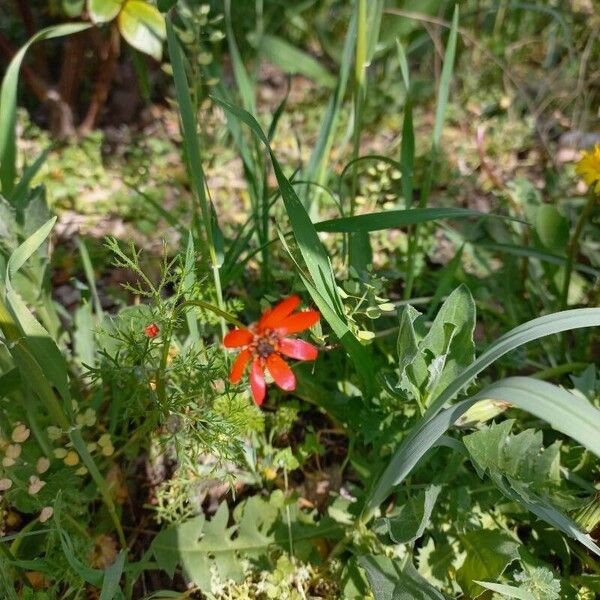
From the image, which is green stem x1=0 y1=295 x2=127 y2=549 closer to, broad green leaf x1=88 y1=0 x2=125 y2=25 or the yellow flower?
broad green leaf x1=88 y1=0 x2=125 y2=25

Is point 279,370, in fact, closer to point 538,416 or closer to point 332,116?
point 538,416

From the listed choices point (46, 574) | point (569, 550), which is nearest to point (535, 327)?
point (569, 550)

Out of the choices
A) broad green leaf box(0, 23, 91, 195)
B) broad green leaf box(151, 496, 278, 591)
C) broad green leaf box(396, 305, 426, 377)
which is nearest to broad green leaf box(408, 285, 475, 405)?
broad green leaf box(396, 305, 426, 377)

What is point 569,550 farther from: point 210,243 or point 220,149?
point 220,149

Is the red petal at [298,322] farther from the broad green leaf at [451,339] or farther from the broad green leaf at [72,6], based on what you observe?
the broad green leaf at [72,6]

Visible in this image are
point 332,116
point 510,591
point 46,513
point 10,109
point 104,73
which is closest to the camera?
point 510,591

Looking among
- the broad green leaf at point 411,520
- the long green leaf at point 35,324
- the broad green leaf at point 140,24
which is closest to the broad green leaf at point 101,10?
the broad green leaf at point 140,24

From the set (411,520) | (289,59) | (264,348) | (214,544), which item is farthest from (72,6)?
(411,520)
